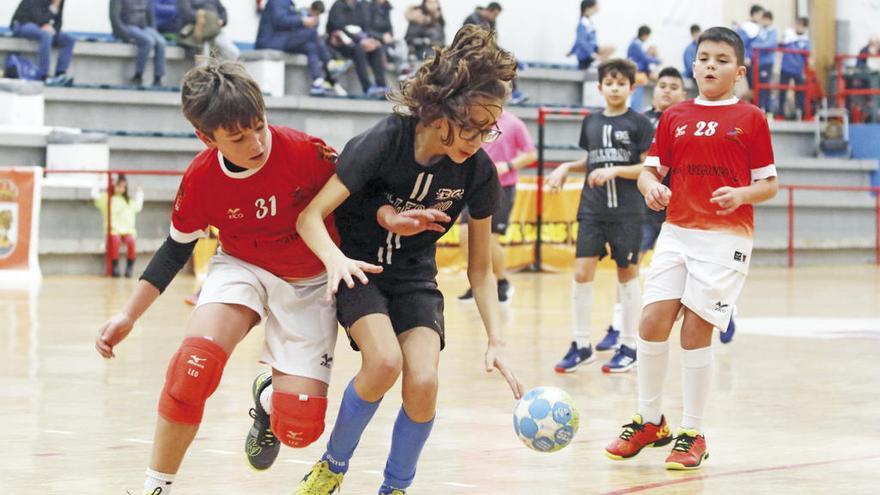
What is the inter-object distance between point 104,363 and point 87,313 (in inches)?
146

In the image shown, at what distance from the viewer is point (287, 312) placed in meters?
5.00

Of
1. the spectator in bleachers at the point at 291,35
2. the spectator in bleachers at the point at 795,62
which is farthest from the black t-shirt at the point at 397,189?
the spectator in bleachers at the point at 795,62

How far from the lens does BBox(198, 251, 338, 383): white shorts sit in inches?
194

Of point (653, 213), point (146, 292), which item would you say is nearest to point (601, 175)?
point (653, 213)

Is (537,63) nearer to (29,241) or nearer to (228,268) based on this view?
(29,241)

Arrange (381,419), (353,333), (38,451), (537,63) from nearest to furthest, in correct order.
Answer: (353,333), (38,451), (381,419), (537,63)

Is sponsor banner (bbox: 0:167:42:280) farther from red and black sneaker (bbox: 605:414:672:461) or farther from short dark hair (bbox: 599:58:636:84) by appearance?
red and black sneaker (bbox: 605:414:672:461)

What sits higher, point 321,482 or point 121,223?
point 321,482

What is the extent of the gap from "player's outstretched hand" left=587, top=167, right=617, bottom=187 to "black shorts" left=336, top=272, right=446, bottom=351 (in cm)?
367

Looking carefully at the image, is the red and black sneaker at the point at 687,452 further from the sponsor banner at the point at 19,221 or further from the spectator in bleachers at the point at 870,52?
the spectator in bleachers at the point at 870,52

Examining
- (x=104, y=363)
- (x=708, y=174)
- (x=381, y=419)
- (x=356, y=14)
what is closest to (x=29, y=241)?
(x=356, y=14)

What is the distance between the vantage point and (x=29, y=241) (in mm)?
17250

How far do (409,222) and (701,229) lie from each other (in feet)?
6.10

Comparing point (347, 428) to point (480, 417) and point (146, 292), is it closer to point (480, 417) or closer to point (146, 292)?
point (146, 292)
